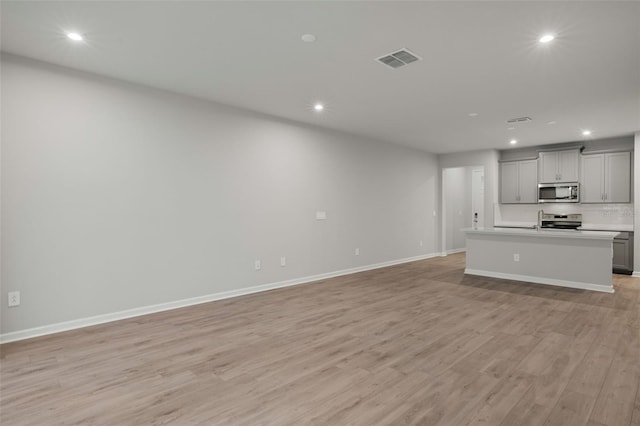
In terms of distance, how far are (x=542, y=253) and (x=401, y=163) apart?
3.43 m

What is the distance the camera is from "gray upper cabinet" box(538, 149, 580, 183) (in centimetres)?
716

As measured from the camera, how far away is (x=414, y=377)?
97.9 inches

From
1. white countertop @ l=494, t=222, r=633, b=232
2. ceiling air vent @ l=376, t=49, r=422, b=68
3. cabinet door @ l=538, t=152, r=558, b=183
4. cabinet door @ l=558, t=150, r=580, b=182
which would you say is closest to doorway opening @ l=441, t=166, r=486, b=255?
white countertop @ l=494, t=222, r=633, b=232

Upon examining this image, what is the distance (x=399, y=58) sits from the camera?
325 centimetres

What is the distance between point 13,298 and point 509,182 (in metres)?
9.23

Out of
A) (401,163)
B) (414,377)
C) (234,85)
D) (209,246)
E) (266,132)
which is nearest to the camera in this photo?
(414,377)

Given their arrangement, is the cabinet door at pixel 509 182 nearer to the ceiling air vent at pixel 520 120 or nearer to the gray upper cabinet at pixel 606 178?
the gray upper cabinet at pixel 606 178

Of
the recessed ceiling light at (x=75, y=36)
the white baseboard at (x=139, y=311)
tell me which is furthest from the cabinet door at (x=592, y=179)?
the recessed ceiling light at (x=75, y=36)

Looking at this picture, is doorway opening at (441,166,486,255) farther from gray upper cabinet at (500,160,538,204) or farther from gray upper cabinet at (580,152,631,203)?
gray upper cabinet at (580,152,631,203)

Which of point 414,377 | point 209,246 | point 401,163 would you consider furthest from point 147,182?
point 401,163

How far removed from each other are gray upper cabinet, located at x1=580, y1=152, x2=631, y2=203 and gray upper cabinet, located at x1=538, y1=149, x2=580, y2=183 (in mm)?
155

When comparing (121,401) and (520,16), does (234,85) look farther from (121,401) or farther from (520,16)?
(121,401)

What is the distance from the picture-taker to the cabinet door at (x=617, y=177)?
21.6ft

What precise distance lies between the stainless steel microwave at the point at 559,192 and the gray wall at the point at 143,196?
16.0ft
